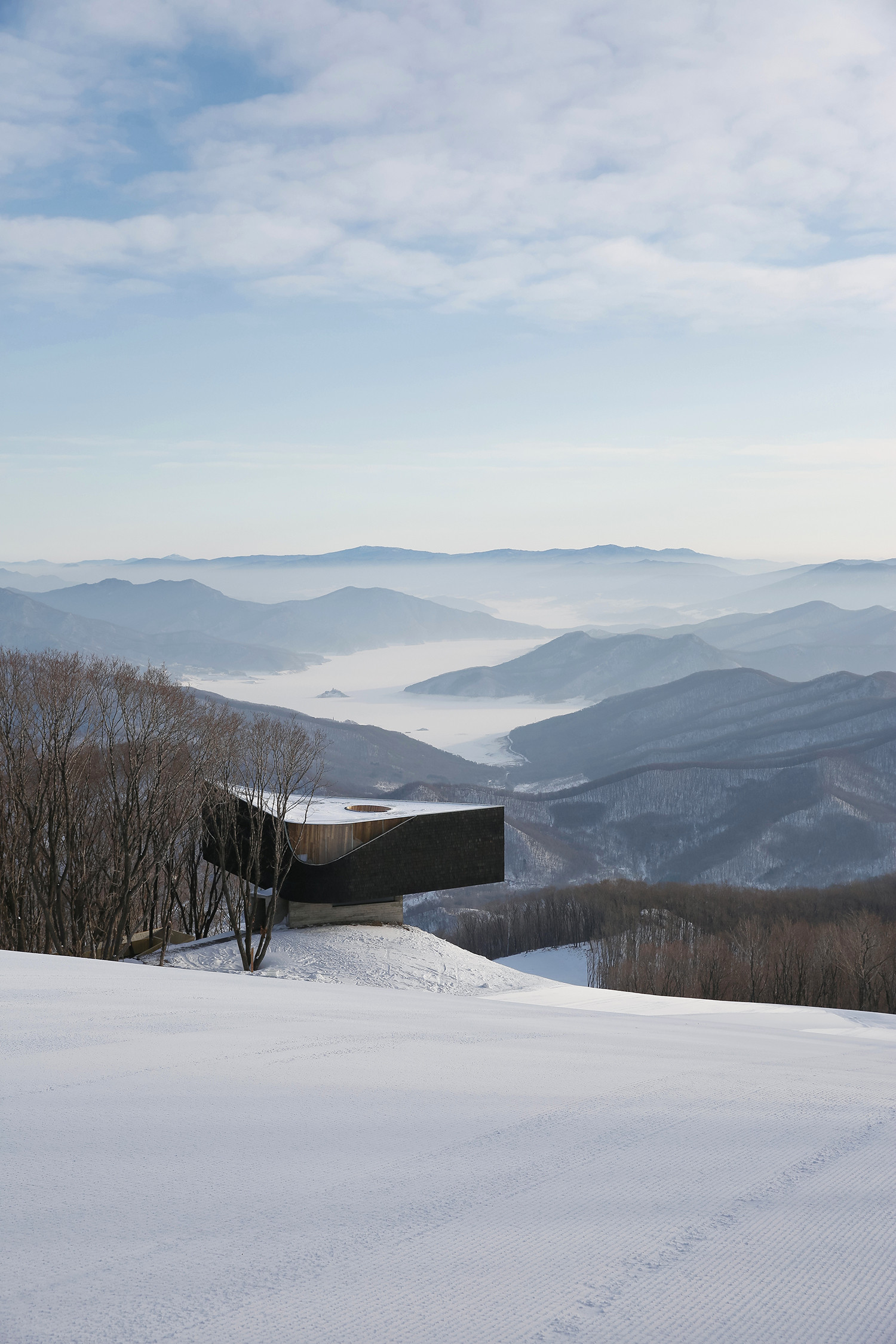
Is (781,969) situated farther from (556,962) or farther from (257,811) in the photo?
(257,811)

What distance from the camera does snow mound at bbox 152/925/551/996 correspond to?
25.2m

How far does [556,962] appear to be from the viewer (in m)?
78.7

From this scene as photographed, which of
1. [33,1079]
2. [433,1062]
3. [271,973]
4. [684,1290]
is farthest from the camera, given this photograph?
[271,973]

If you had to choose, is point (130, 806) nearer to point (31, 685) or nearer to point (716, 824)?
point (31, 685)

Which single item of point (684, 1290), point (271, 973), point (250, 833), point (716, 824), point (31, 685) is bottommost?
point (716, 824)

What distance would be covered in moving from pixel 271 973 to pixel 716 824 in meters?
141

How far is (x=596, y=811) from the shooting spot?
158500 millimetres

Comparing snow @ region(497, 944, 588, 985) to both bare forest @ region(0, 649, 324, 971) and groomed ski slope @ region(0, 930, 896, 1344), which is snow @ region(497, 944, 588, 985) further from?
groomed ski slope @ region(0, 930, 896, 1344)

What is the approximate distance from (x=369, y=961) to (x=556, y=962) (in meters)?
56.7

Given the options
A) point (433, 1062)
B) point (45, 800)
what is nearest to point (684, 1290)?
point (433, 1062)

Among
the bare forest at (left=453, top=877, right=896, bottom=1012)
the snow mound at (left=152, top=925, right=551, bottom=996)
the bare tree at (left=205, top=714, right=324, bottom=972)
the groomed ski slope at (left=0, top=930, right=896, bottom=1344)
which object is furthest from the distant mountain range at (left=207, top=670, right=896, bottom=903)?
the groomed ski slope at (left=0, top=930, right=896, bottom=1344)

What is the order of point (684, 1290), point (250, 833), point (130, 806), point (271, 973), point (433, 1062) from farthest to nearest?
point (250, 833) < point (271, 973) < point (130, 806) < point (433, 1062) < point (684, 1290)

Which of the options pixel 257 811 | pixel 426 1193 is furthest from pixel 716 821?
pixel 426 1193

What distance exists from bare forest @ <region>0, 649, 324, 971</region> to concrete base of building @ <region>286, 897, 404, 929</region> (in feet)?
3.41
